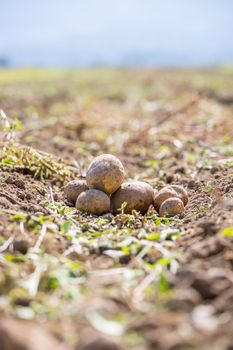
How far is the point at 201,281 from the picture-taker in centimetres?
252

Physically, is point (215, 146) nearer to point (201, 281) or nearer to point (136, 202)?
point (136, 202)

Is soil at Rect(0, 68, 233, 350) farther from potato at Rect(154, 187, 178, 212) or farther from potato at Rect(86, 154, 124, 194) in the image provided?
potato at Rect(86, 154, 124, 194)

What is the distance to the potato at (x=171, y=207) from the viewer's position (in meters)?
4.13

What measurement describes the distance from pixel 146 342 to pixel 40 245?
1.26 meters

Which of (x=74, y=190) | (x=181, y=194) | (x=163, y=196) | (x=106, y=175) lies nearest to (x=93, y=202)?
(x=106, y=175)

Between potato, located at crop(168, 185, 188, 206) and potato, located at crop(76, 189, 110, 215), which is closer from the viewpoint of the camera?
potato, located at crop(76, 189, 110, 215)

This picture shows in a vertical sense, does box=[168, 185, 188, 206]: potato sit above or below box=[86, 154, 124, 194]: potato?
below

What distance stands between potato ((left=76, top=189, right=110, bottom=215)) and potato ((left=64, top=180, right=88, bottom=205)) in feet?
0.74

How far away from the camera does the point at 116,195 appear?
171 inches

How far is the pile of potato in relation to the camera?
4176 mm

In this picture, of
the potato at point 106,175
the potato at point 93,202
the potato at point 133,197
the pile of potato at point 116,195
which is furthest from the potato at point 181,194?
the potato at point 93,202

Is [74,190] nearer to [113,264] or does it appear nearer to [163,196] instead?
[163,196]

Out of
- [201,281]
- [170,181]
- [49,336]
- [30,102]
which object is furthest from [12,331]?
[30,102]

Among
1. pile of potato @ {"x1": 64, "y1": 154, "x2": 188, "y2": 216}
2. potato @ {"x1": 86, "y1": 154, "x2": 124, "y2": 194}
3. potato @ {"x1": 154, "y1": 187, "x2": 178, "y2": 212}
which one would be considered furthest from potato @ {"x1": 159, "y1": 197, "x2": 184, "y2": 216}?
potato @ {"x1": 86, "y1": 154, "x2": 124, "y2": 194}
